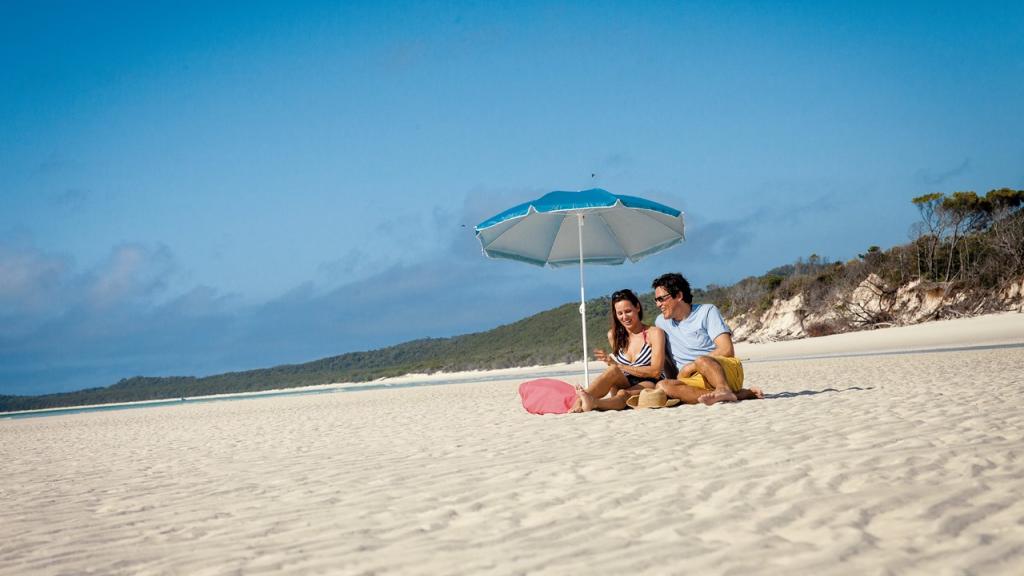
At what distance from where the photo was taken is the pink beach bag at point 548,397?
26.2ft

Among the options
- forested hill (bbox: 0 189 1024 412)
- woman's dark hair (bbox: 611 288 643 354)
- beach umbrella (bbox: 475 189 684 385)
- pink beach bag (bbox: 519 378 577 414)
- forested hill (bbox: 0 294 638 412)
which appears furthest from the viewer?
forested hill (bbox: 0 294 638 412)

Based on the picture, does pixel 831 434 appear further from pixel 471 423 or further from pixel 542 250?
pixel 542 250

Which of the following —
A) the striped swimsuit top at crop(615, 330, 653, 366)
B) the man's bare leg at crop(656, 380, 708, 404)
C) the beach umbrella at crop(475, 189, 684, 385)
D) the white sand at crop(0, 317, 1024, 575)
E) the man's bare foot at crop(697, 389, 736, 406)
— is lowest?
the white sand at crop(0, 317, 1024, 575)

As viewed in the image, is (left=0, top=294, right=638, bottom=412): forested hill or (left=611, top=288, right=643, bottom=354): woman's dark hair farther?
(left=0, top=294, right=638, bottom=412): forested hill

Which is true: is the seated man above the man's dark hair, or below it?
below

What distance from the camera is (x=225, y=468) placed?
5.74 m

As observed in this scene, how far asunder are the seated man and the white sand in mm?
568

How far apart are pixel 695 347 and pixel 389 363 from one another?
6532 cm

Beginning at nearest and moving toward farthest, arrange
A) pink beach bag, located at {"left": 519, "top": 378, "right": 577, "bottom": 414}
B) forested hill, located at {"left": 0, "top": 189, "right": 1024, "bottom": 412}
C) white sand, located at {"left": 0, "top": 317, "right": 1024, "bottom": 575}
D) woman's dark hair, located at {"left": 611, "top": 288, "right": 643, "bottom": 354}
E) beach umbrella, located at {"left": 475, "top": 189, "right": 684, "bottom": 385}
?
1. white sand, located at {"left": 0, "top": 317, "right": 1024, "bottom": 575}
2. woman's dark hair, located at {"left": 611, "top": 288, "right": 643, "bottom": 354}
3. pink beach bag, located at {"left": 519, "top": 378, "right": 577, "bottom": 414}
4. beach umbrella, located at {"left": 475, "top": 189, "right": 684, "bottom": 385}
5. forested hill, located at {"left": 0, "top": 189, "right": 1024, "bottom": 412}

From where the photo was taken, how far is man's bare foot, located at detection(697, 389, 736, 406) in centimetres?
738

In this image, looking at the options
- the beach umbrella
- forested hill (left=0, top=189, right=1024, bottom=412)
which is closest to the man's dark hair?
the beach umbrella

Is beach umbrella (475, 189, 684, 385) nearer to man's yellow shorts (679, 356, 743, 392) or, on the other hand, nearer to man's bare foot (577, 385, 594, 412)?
man's bare foot (577, 385, 594, 412)

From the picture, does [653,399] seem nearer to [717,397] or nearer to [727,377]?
[717,397]

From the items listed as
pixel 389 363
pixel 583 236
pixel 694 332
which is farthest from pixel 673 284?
pixel 389 363
